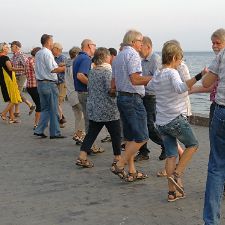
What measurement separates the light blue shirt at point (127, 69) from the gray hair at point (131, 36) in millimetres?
77

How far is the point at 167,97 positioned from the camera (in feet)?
16.4

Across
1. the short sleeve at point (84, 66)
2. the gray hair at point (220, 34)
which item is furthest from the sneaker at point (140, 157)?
the gray hair at point (220, 34)

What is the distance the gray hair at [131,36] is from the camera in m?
5.79

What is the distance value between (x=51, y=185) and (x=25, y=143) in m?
3.04

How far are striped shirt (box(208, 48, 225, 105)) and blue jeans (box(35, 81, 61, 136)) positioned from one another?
208 inches

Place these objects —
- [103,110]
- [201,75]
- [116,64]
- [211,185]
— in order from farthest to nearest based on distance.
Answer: [103,110]
[116,64]
[201,75]
[211,185]

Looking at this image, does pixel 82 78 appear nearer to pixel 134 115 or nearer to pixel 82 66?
pixel 82 66

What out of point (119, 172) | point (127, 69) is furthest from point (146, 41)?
point (119, 172)

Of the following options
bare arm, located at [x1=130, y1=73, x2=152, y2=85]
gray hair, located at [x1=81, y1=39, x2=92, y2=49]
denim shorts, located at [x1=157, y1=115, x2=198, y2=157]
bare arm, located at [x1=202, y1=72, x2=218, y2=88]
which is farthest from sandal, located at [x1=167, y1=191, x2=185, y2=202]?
gray hair, located at [x1=81, y1=39, x2=92, y2=49]

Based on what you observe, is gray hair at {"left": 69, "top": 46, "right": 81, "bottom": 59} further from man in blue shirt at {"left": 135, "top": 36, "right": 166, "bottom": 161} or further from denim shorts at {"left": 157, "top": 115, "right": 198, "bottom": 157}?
denim shorts at {"left": 157, "top": 115, "right": 198, "bottom": 157}

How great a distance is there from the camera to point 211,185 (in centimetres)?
407

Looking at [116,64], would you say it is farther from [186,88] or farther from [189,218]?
[189,218]

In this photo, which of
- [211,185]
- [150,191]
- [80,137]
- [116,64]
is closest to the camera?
[211,185]

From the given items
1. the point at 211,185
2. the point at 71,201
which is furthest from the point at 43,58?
the point at 211,185
